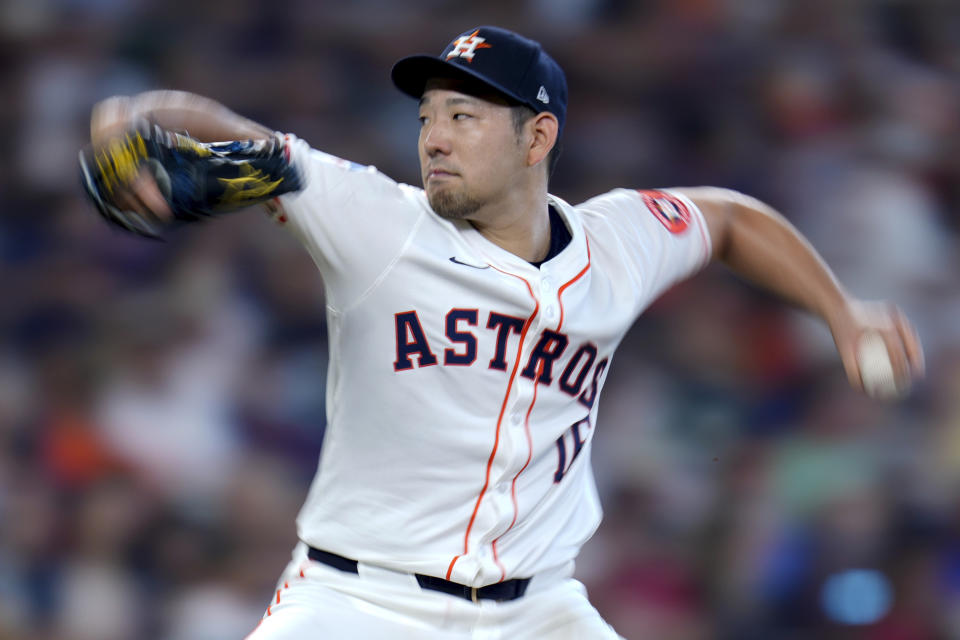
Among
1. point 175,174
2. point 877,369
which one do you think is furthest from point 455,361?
point 877,369

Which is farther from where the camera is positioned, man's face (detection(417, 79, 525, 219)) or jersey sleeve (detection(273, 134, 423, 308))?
man's face (detection(417, 79, 525, 219))

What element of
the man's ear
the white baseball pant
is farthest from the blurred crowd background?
the man's ear

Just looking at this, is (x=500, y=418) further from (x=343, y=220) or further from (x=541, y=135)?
(x=541, y=135)

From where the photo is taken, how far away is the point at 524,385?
109 inches

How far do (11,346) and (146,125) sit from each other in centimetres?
368

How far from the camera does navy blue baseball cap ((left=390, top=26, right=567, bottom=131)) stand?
2783 millimetres

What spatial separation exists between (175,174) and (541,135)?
1054mm

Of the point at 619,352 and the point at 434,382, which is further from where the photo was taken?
the point at 619,352

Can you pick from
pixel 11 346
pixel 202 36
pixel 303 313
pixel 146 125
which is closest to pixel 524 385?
pixel 146 125

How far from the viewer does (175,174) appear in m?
2.26

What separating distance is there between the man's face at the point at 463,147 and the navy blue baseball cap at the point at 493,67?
0.15 feet

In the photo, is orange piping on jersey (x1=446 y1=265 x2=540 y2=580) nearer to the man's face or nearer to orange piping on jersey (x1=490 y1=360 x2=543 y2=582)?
orange piping on jersey (x1=490 y1=360 x2=543 y2=582)

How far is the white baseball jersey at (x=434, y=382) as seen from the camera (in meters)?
2.66

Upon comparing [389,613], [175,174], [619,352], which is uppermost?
[175,174]
